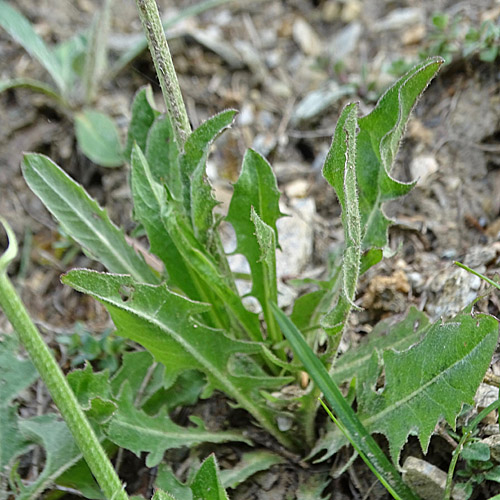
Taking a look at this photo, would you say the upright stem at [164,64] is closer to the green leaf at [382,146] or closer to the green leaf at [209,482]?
the green leaf at [382,146]

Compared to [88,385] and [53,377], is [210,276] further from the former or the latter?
[53,377]

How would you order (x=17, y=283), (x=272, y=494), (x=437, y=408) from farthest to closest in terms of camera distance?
(x=17, y=283)
(x=272, y=494)
(x=437, y=408)

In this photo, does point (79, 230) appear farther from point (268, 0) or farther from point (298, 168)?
point (268, 0)

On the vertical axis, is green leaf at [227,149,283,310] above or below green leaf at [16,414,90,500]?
above

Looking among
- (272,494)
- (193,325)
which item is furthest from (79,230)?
(272,494)

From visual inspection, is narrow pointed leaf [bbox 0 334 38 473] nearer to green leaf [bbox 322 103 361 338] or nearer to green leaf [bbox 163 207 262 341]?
green leaf [bbox 163 207 262 341]

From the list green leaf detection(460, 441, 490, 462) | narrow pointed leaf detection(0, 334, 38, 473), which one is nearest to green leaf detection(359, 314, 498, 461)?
green leaf detection(460, 441, 490, 462)
